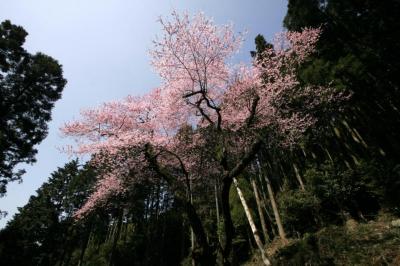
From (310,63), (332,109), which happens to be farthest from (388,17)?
(332,109)

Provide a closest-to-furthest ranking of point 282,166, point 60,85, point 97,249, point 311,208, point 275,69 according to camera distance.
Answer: point 275,69, point 60,85, point 311,208, point 282,166, point 97,249

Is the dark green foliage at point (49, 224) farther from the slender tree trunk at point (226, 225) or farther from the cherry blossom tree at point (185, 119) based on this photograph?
the slender tree trunk at point (226, 225)

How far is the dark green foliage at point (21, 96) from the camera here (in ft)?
39.4

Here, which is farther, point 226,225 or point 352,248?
point 352,248

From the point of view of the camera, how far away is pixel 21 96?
1247 cm

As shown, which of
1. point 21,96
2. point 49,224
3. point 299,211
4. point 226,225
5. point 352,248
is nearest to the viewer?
point 226,225

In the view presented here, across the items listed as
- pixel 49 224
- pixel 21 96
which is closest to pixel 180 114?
pixel 21 96

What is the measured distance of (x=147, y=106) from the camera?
1274 centimetres

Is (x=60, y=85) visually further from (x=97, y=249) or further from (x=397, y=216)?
(x=97, y=249)

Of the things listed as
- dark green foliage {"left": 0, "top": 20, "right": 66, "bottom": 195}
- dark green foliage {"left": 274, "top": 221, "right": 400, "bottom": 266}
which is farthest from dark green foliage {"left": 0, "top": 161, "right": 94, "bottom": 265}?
dark green foliage {"left": 274, "top": 221, "right": 400, "bottom": 266}

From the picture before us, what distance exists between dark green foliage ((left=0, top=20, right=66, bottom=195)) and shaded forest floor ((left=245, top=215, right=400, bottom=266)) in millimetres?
13116

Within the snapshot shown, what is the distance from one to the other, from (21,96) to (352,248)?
15.7 m

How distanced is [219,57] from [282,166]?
44.0 ft

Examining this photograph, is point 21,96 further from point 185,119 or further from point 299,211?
point 299,211
